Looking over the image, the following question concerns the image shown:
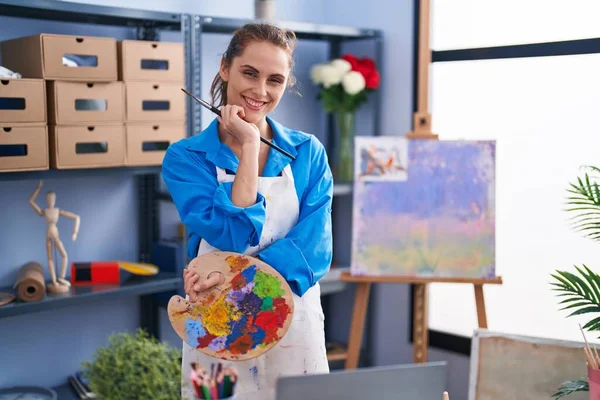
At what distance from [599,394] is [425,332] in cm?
143

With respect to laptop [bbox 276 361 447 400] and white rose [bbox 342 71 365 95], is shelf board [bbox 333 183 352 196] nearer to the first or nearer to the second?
white rose [bbox 342 71 365 95]

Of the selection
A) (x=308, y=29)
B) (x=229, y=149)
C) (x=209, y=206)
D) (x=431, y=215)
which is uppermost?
(x=308, y=29)

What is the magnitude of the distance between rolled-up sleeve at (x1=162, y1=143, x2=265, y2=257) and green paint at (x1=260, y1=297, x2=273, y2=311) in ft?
0.58

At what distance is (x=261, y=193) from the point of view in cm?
194

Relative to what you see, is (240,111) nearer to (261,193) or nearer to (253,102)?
(253,102)

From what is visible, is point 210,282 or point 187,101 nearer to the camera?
point 210,282

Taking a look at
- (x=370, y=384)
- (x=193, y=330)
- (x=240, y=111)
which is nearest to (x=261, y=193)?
(x=240, y=111)

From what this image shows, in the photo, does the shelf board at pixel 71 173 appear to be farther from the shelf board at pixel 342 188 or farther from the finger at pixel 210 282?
the finger at pixel 210 282

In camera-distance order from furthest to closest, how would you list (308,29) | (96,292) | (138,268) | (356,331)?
(308,29) < (356,331) < (138,268) < (96,292)

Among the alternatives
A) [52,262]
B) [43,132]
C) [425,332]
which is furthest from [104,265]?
[425,332]

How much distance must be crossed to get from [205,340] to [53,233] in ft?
4.53

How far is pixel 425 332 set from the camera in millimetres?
3189

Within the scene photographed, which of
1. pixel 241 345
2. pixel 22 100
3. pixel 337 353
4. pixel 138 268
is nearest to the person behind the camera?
pixel 241 345

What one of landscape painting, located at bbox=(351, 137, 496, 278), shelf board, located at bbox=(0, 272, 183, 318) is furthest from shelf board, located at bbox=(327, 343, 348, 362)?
shelf board, located at bbox=(0, 272, 183, 318)
